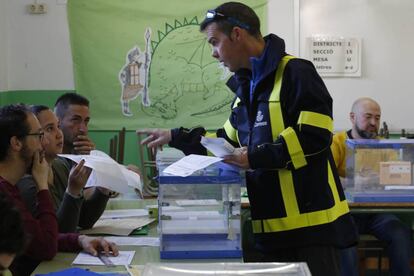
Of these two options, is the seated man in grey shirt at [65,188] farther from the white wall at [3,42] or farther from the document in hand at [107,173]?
the white wall at [3,42]

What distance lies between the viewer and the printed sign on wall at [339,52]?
15.5ft

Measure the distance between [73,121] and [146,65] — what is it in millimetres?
1998

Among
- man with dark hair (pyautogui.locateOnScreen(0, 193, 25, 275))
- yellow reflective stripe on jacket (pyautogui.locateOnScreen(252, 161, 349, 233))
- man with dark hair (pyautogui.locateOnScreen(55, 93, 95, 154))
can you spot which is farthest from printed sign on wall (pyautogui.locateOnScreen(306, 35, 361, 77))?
man with dark hair (pyautogui.locateOnScreen(0, 193, 25, 275))

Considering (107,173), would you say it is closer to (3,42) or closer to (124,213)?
(124,213)

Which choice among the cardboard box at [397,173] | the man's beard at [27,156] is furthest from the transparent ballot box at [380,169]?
the man's beard at [27,156]

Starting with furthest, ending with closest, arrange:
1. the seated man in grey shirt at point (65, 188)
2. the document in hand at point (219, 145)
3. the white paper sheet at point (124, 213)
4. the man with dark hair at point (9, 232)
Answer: the white paper sheet at point (124, 213)
the seated man in grey shirt at point (65, 188)
the document in hand at point (219, 145)
the man with dark hair at point (9, 232)

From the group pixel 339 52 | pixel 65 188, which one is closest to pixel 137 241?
pixel 65 188

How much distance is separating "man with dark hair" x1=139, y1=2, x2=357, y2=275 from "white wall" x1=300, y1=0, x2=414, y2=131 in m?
3.00

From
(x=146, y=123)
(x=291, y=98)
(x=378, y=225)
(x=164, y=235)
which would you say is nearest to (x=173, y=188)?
(x=164, y=235)

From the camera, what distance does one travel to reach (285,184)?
178 centimetres

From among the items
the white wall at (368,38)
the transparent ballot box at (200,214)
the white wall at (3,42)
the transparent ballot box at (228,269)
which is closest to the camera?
the transparent ballot box at (228,269)

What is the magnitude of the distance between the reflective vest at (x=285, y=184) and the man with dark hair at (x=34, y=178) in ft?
1.79

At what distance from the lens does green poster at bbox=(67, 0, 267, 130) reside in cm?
479

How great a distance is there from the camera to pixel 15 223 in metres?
1.19
